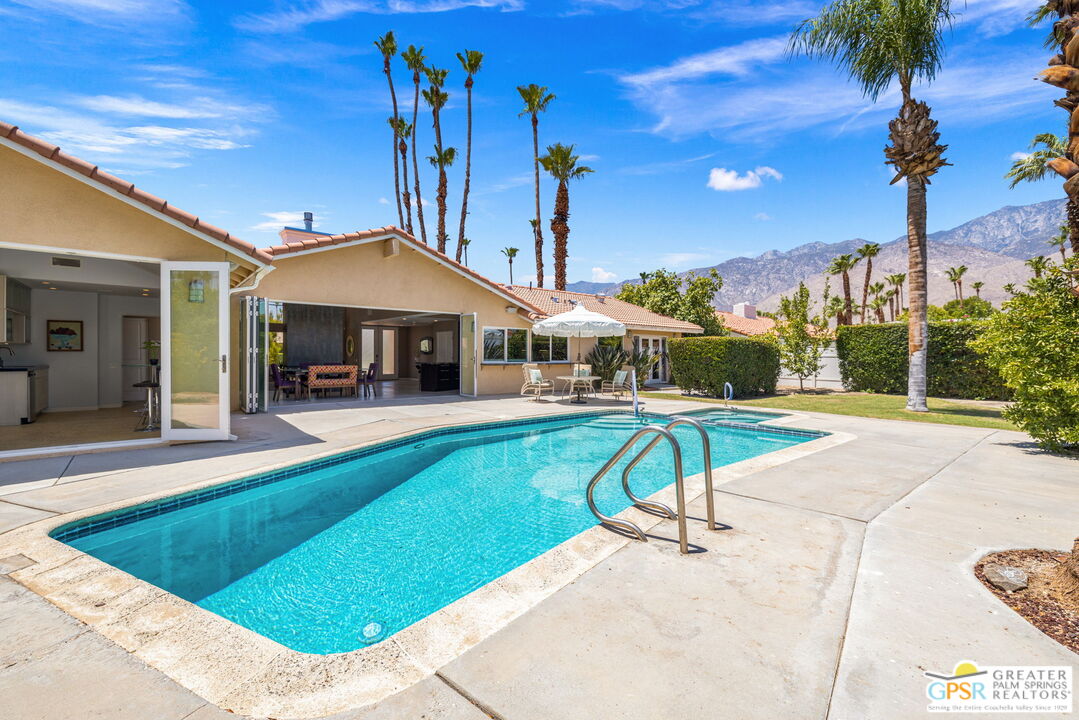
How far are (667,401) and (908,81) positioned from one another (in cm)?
1150

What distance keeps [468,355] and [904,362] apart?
55.1ft

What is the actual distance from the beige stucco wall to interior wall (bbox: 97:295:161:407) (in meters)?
7.51

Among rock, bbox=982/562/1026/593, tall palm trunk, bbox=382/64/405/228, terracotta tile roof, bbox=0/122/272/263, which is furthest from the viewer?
tall palm trunk, bbox=382/64/405/228

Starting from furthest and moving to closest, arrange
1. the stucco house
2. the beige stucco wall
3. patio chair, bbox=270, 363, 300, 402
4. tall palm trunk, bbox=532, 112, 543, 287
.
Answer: tall palm trunk, bbox=532, 112, 543, 287 < patio chair, bbox=270, 363, 300, 402 < the stucco house < the beige stucco wall

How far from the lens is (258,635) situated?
279cm

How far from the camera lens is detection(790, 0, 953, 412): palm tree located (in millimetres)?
13258

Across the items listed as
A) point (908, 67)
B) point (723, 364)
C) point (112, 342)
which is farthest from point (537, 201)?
point (112, 342)

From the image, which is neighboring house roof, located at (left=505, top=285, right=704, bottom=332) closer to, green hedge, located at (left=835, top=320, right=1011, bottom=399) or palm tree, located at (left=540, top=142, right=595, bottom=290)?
palm tree, located at (left=540, top=142, right=595, bottom=290)

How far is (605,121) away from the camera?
25031mm

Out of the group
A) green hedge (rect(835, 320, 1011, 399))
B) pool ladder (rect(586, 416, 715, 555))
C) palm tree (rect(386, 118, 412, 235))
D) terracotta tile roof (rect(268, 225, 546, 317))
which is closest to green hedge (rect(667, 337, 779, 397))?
green hedge (rect(835, 320, 1011, 399))

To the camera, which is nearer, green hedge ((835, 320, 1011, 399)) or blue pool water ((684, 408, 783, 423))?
blue pool water ((684, 408, 783, 423))

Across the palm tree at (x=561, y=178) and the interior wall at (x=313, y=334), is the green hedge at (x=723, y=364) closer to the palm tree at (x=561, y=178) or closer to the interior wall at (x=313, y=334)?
the interior wall at (x=313, y=334)

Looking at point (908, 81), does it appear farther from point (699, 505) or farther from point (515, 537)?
point (515, 537)

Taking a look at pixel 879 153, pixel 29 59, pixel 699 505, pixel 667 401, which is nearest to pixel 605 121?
pixel 879 153
